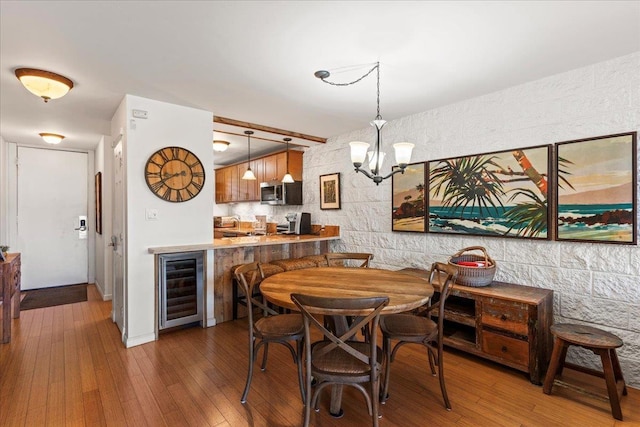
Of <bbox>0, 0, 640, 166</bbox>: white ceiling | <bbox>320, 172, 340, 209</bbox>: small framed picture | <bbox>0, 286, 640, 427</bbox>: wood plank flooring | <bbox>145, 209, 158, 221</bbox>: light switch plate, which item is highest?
<bbox>0, 0, 640, 166</bbox>: white ceiling

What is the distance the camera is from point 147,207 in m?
3.17

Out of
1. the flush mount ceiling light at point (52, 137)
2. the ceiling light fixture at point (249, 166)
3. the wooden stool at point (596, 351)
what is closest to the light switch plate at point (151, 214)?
the ceiling light fixture at point (249, 166)

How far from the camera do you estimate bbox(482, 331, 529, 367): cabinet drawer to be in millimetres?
2412

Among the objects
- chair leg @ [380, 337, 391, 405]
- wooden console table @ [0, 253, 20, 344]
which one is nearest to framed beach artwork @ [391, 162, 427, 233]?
chair leg @ [380, 337, 391, 405]

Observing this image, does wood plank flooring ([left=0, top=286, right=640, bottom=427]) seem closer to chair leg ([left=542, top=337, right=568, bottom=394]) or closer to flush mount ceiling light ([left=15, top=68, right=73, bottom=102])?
chair leg ([left=542, top=337, right=568, bottom=394])

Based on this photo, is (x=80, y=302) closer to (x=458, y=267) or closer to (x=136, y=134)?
(x=136, y=134)

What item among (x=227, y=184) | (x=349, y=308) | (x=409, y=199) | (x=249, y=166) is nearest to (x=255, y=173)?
(x=249, y=166)

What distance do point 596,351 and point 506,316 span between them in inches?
21.6

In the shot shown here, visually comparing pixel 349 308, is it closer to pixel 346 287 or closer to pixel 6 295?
pixel 346 287

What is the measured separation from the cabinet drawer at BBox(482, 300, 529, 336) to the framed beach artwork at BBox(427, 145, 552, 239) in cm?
70

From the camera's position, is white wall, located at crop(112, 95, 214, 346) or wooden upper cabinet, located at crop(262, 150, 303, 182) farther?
wooden upper cabinet, located at crop(262, 150, 303, 182)

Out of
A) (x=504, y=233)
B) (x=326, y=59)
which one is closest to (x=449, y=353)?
(x=504, y=233)

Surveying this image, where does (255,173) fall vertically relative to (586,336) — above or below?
above

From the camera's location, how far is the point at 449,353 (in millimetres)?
2898
